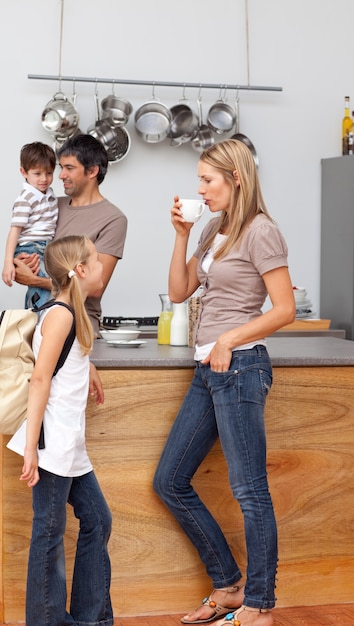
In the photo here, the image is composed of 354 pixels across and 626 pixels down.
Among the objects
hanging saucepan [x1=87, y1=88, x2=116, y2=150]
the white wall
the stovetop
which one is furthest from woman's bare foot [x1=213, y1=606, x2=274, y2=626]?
hanging saucepan [x1=87, y1=88, x2=116, y2=150]

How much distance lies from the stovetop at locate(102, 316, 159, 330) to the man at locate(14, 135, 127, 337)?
3.61 feet

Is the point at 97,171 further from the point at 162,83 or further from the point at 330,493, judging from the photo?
the point at 162,83

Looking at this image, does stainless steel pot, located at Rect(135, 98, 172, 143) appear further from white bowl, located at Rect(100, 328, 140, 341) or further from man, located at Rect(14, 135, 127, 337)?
white bowl, located at Rect(100, 328, 140, 341)

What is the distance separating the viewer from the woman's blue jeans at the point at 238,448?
2.45 meters

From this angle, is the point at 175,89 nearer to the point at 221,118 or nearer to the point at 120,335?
the point at 221,118

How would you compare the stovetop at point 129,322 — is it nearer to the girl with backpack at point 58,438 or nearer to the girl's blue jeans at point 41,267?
the girl's blue jeans at point 41,267

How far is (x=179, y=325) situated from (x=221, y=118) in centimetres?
216

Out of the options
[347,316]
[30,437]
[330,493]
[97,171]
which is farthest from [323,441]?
[347,316]

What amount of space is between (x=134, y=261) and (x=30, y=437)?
2796 millimetres

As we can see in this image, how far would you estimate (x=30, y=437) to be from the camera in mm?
2168

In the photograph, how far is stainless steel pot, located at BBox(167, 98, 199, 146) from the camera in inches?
188

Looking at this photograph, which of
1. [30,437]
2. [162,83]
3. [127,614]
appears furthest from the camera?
[162,83]

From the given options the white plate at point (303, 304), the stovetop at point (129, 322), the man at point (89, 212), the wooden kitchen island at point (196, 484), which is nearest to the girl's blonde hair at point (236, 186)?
the wooden kitchen island at point (196, 484)

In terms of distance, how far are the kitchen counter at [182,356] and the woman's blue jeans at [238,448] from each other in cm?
13
